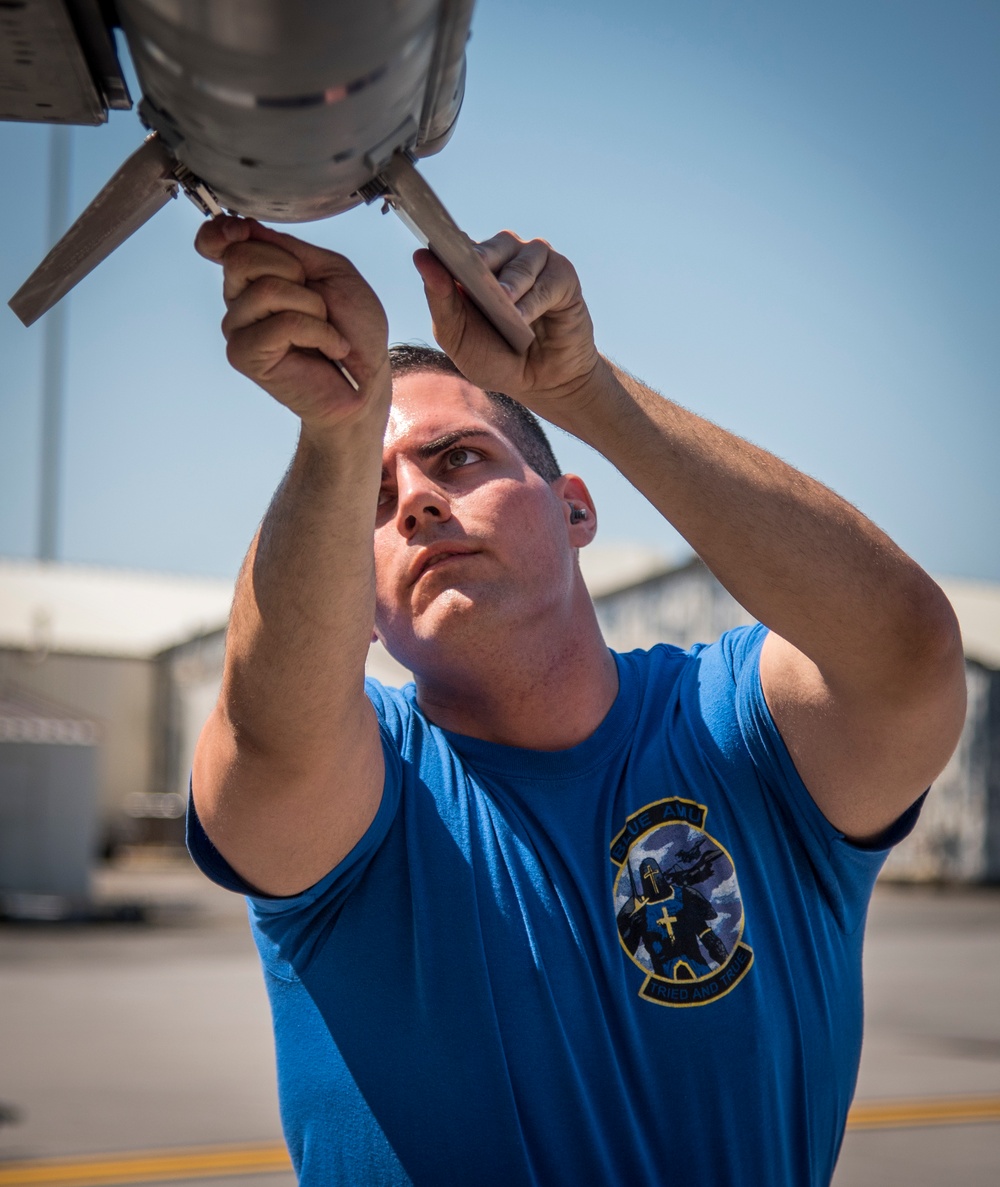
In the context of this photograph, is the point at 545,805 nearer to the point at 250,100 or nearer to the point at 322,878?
the point at 322,878

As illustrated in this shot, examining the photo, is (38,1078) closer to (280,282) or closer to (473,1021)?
(473,1021)

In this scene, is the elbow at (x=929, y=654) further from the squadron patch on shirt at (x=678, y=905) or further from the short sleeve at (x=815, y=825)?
the squadron patch on shirt at (x=678, y=905)

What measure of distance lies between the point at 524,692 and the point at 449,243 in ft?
3.28

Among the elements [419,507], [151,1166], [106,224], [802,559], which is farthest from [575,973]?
[151,1166]

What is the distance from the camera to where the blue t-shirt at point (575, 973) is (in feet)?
5.88

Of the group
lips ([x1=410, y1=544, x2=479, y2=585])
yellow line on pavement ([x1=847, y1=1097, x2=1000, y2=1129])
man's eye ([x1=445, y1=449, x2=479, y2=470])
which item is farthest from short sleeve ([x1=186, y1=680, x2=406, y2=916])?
yellow line on pavement ([x1=847, y1=1097, x2=1000, y2=1129])

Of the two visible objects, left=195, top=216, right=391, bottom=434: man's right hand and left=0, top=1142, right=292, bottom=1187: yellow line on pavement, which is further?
left=0, top=1142, right=292, bottom=1187: yellow line on pavement

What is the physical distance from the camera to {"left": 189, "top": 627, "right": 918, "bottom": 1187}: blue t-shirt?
5.88ft

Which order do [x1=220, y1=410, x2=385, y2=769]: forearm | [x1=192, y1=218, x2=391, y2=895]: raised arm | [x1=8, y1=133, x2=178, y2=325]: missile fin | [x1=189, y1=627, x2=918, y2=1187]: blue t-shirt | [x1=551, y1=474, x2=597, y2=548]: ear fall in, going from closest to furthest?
[x1=8, y1=133, x2=178, y2=325]: missile fin < [x1=192, y1=218, x2=391, y2=895]: raised arm < [x1=220, y1=410, x2=385, y2=769]: forearm < [x1=189, y1=627, x2=918, y2=1187]: blue t-shirt < [x1=551, y1=474, x2=597, y2=548]: ear

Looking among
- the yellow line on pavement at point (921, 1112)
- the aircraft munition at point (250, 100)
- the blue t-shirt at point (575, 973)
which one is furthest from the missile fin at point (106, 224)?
the yellow line on pavement at point (921, 1112)

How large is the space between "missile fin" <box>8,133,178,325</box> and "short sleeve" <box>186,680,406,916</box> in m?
0.81

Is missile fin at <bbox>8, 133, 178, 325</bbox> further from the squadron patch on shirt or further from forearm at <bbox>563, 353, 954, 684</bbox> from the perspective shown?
the squadron patch on shirt

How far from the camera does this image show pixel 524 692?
2182 millimetres

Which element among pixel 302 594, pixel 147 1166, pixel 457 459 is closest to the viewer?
pixel 302 594
